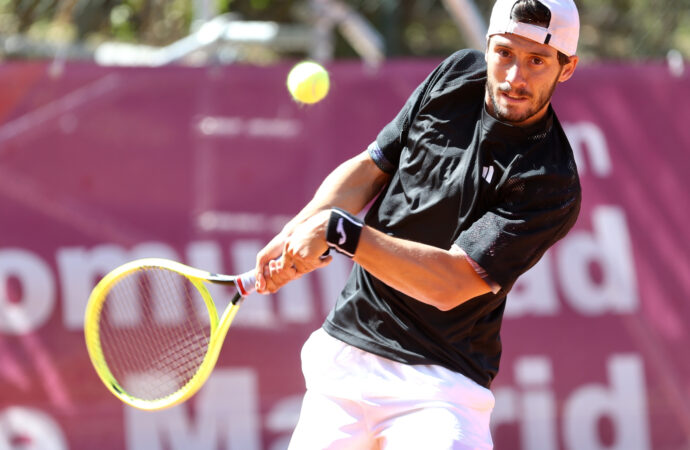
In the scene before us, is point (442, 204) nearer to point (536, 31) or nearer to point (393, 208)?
point (393, 208)

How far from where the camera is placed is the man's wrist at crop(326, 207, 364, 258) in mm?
2848

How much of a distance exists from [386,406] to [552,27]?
124cm

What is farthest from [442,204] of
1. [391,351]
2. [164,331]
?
[164,331]

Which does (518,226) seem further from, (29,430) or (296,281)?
(29,430)

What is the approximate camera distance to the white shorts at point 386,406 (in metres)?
3.06

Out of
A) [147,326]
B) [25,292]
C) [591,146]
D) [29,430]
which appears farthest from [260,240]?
[591,146]

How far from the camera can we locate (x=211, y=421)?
5.44m

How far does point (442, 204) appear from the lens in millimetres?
3084

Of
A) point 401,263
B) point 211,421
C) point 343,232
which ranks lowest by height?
point 211,421

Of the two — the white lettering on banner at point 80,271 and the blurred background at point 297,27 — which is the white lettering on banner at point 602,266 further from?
the white lettering on banner at point 80,271

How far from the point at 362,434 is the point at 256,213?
259 centimetres

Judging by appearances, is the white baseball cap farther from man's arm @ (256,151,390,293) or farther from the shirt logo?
man's arm @ (256,151,390,293)

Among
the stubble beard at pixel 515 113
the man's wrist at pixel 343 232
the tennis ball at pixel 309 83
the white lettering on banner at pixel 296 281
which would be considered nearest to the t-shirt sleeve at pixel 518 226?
the stubble beard at pixel 515 113

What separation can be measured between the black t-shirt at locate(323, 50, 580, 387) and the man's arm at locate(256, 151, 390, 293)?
4cm
